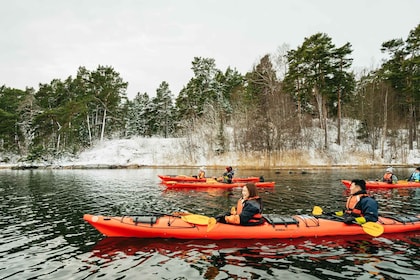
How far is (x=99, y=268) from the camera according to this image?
5.89 meters

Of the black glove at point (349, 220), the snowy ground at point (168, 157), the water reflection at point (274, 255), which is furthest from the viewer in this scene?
the snowy ground at point (168, 157)

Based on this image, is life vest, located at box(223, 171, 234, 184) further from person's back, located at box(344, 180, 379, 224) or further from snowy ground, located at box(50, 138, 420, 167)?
snowy ground, located at box(50, 138, 420, 167)

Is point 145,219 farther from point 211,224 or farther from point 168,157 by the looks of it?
point 168,157

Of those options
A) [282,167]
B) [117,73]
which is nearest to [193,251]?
[282,167]

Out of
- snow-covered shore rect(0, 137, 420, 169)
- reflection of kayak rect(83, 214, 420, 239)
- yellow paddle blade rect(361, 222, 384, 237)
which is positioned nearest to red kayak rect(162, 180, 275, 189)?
reflection of kayak rect(83, 214, 420, 239)

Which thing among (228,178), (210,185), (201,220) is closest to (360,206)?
(201,220)

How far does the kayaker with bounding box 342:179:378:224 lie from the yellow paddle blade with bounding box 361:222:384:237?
23 centimetres

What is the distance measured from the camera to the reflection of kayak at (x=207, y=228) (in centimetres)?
766

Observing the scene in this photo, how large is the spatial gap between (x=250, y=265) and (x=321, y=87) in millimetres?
32712

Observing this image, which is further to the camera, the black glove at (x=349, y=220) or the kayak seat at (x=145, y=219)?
the black glove at (x=349, y=220)

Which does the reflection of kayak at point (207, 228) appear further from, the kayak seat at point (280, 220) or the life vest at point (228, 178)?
the life vest at point (228, 178)

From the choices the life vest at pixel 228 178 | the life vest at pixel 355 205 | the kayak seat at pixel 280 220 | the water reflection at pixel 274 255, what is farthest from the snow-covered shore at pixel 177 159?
the water reflection at pixel 274 255

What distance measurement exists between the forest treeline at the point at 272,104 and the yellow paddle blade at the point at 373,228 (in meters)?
24.9

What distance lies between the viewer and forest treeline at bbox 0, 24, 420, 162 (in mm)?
34000
